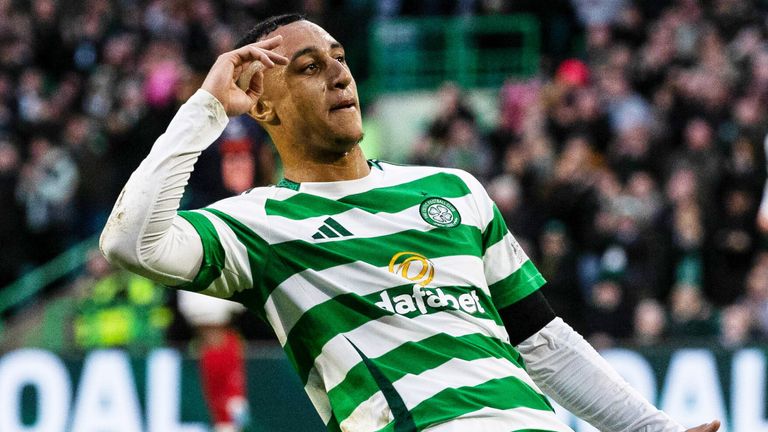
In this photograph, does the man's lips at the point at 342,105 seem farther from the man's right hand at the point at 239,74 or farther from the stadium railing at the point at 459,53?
the stadium railing at the point at 459,53

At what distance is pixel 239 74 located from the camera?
3959 millimetres

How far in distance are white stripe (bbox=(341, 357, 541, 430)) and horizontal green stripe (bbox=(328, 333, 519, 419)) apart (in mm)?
12

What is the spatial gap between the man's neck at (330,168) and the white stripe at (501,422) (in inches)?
32.4

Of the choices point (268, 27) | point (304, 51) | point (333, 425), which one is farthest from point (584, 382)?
point (268, 27)

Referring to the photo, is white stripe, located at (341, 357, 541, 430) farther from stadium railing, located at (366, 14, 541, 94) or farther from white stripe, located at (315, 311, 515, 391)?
stadium railing, located at (366, 14, 541, 94)

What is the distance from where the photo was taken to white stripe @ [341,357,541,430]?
12.3 ft

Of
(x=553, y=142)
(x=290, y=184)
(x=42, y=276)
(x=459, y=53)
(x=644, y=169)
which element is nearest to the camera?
(x=290, y=184)

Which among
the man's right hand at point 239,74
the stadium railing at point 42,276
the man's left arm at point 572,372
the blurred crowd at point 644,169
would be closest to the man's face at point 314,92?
the man's right hand at point 239,74

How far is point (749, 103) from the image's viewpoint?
13133 millimetres

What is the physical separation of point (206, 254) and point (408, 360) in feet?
1.94

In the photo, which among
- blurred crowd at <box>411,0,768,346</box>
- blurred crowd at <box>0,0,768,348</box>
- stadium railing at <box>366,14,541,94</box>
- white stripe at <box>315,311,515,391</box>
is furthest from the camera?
stadium railing at <box>366,14,541,94</box>

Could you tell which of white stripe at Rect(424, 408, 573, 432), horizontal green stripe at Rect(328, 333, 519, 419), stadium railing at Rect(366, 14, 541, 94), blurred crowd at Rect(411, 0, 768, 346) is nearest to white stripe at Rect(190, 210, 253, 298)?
horizontal green stripe at Rect(328, 333, 519, 419)

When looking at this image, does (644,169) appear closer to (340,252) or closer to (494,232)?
(494,232)

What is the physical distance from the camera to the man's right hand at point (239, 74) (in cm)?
379
